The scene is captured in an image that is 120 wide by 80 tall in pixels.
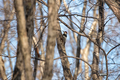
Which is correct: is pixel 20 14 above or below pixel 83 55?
above

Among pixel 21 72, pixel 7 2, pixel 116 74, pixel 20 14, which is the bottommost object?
pixel 116 74

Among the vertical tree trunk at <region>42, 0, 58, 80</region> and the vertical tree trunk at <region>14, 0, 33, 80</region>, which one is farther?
the vertical tree trunk at <region>42, 0, 58, 80</region>

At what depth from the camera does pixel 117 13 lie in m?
4.23

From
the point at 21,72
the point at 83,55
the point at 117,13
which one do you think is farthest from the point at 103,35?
the point at 21,72

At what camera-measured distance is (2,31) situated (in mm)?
4719

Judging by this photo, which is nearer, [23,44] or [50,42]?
[23,44]

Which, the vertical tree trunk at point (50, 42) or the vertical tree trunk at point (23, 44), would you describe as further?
the vertical tree trunk at point (50, 42)

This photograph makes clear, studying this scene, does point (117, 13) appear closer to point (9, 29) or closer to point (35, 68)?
point (35, 68)

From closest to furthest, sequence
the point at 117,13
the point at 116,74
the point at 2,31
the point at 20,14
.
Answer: the point at 20,14
the point at 117,13
the point at 2,31
the point at 116,74

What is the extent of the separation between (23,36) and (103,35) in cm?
386

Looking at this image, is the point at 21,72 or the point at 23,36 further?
the point at 21,72

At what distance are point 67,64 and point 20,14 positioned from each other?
2890 mm

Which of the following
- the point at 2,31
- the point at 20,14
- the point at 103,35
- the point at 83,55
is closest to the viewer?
the point at 20,14

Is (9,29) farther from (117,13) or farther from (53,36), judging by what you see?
(117,13)
